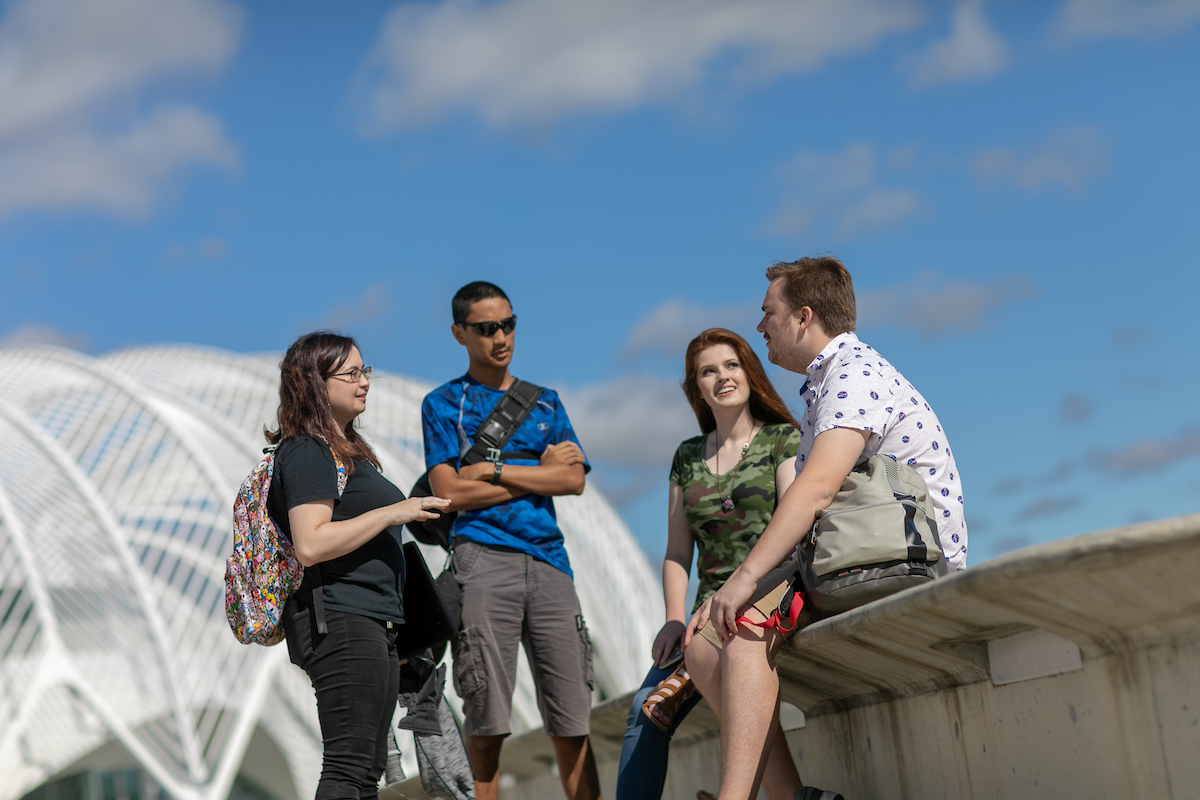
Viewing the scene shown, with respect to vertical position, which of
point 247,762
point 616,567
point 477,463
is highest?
point 616,567

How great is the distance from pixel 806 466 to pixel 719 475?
1.14 m

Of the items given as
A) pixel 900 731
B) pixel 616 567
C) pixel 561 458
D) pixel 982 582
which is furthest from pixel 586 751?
pixel 616 567

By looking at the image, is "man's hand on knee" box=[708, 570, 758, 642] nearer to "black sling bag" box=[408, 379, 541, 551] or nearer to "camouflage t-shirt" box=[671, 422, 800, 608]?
"camouflage t-shirt" box=[671, 422, 800, 608]

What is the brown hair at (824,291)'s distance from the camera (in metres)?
3.76

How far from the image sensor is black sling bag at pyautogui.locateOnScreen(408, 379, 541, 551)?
512 centimetres

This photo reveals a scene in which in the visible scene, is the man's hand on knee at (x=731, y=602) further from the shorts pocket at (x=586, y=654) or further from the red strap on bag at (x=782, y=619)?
the shorts pocket at (x=586, y=654)

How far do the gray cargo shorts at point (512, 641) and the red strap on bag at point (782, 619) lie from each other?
172cm

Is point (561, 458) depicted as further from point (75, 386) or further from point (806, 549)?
point (75, 386)

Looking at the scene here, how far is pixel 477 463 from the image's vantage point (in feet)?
16.7

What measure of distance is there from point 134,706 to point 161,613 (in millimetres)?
1302

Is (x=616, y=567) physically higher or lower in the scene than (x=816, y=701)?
higher

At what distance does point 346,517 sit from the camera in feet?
12.8

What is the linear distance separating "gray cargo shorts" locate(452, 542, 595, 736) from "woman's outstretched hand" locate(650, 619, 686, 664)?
3.07 feet

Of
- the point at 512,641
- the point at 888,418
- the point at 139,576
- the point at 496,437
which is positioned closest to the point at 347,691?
the point at 512,641
